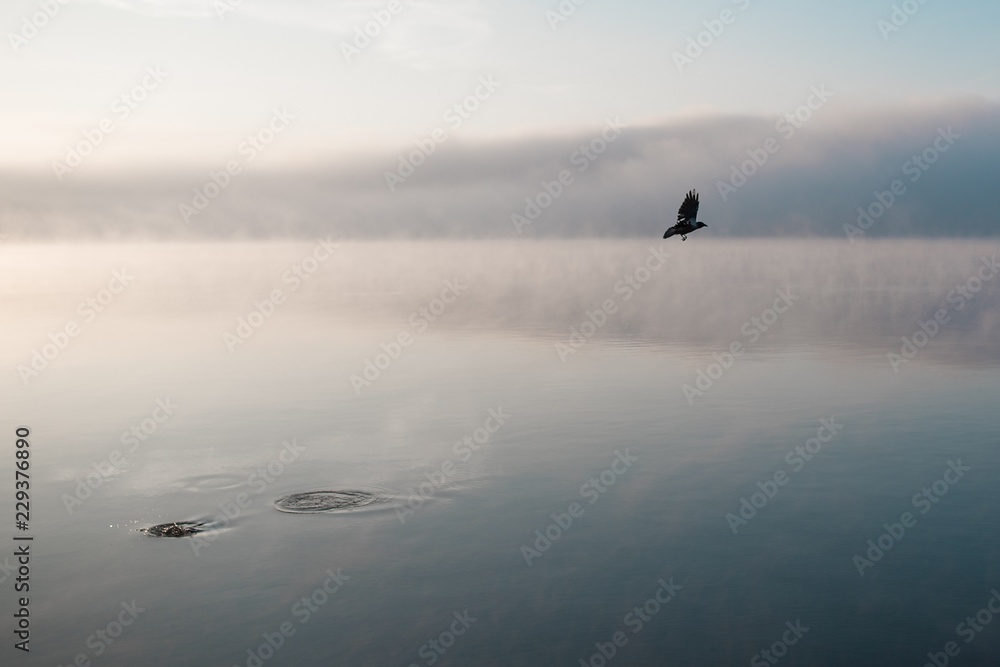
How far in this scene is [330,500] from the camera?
31578 millimetres

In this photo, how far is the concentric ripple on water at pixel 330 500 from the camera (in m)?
30.8

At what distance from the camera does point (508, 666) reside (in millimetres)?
21625

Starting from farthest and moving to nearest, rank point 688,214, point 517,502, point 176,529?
1. point 688,214
2. point 517,502
3. point 176,529

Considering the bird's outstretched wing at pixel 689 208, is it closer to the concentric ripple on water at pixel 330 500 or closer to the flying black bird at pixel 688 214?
the flying black bird at pixel 688 214

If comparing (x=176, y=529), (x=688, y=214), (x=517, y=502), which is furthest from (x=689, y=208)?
(x=176, y=529)

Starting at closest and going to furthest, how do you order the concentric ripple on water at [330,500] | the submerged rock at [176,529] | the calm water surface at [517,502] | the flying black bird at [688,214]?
the calm water surface at [517,502] < the submerged rock at [176,529] < the concentric ripple on water at [330,500] < the flying black bird at [688,214]

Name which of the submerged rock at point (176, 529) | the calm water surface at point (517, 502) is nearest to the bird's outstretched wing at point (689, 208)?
the calm water surface at point (517, 502)

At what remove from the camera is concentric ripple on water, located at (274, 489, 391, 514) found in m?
30.8

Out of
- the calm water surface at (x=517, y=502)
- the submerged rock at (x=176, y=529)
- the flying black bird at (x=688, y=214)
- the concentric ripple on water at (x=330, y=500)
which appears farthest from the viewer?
the flying black bird at (x=688, y=214)

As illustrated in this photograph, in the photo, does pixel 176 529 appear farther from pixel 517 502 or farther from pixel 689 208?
pixel 689 208

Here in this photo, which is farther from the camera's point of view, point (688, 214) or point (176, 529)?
point (688, 214)

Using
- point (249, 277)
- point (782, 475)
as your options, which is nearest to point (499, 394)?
point (782, 475)

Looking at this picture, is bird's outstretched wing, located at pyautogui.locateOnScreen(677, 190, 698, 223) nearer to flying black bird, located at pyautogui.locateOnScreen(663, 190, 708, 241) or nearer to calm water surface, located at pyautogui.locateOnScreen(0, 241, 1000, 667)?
flying black bird, located at pyautogui.locateOnScreen(663, 190, 708, 241)

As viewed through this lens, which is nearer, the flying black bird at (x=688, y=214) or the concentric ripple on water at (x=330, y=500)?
the concentric ripple on water at (x=330, y=500)
